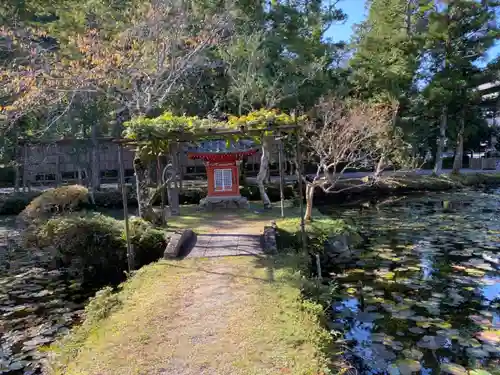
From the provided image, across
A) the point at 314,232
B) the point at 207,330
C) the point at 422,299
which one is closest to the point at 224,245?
the point at 314,232

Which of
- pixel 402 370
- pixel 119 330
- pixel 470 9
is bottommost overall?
pixel 402 370

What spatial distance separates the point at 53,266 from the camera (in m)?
10.3

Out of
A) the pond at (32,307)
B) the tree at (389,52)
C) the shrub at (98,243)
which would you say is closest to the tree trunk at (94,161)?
the pond at (32,307)

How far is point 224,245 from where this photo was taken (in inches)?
366

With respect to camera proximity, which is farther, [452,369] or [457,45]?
[457,45]

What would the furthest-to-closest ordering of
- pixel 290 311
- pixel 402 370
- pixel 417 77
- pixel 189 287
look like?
pixel 417 77
pixel 189 287
pixel 290 311
pixel 402 370

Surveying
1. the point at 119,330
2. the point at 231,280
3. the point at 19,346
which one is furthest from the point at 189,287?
the point at 19,346

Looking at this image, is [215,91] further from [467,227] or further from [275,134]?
[467,227]

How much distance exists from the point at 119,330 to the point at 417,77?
69.0 ft

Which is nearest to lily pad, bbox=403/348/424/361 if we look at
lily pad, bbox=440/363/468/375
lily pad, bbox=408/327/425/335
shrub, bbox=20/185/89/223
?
lily pad, bbox=440/363/468/375

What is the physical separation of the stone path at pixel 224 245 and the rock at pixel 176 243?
21 centimetres

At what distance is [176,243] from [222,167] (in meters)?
5.72

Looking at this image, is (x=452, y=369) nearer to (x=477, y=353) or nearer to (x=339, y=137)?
(x=477, y=353)

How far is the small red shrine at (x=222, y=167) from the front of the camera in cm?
1406
